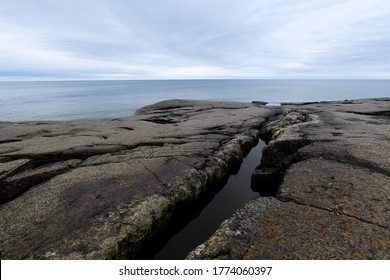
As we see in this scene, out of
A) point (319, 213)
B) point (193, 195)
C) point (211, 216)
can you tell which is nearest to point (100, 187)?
point (193, 195)

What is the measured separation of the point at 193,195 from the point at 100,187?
1.90 metres

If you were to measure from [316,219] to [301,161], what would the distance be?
219 cm

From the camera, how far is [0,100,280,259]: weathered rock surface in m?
3.60

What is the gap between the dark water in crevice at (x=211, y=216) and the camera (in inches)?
179

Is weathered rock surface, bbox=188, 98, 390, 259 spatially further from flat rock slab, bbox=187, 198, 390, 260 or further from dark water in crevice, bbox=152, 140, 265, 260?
dark water in crevice, bbox=152, 140, 265, 260

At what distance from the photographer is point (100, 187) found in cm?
499

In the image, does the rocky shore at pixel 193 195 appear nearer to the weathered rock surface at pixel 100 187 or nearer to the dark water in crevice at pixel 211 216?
the weathered rock surface at pixel 100 187

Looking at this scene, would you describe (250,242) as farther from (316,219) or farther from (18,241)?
(18,241)

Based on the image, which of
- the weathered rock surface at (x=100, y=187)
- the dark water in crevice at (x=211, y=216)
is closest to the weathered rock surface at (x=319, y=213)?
the dark water in crevice at (x=211, y=216)

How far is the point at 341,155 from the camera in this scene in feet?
18.1

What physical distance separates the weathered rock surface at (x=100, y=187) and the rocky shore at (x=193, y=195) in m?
0.02

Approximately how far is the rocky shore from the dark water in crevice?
0.33 metres

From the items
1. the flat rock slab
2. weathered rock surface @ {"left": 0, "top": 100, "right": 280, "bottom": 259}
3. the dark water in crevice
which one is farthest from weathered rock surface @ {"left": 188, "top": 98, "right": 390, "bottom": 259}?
weathered rock surface @ {"left": 0, "top": 100, "right": 280, "bottom": 259}
